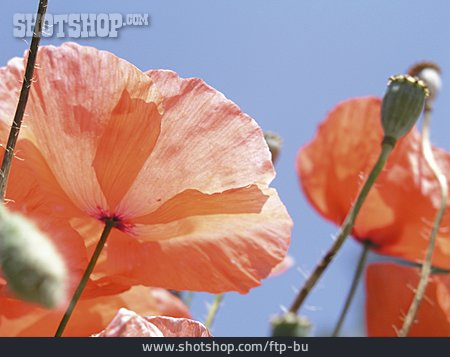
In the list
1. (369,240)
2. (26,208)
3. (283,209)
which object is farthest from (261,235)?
(369,240)

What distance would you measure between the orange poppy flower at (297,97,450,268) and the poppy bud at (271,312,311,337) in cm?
27

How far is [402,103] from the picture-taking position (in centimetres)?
42

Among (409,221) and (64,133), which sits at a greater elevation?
(64,133)

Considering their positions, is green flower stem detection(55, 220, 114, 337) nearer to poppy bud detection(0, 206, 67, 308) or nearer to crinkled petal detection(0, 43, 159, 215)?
crinkled petal detection(0, 43, 159, 215)

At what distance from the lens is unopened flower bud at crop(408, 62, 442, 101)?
546 mm

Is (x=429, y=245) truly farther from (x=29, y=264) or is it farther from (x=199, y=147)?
(x=29, y=264)

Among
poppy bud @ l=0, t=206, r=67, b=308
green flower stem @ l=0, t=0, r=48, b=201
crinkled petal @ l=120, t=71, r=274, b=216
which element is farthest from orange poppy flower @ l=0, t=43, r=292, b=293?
poppy bud @ l=0, t=206, r=67, b=308

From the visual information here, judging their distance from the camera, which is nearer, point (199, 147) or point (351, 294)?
point (199, 147)

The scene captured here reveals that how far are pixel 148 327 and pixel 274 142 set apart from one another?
11.5 inches

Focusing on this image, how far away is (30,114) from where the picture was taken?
359 mm

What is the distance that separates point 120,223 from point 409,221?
13.4 inches

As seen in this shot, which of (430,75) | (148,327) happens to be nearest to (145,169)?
(148,327)

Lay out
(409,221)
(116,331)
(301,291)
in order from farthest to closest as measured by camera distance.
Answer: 1. (409,221)
2. (301,291)
3. (116,331)
